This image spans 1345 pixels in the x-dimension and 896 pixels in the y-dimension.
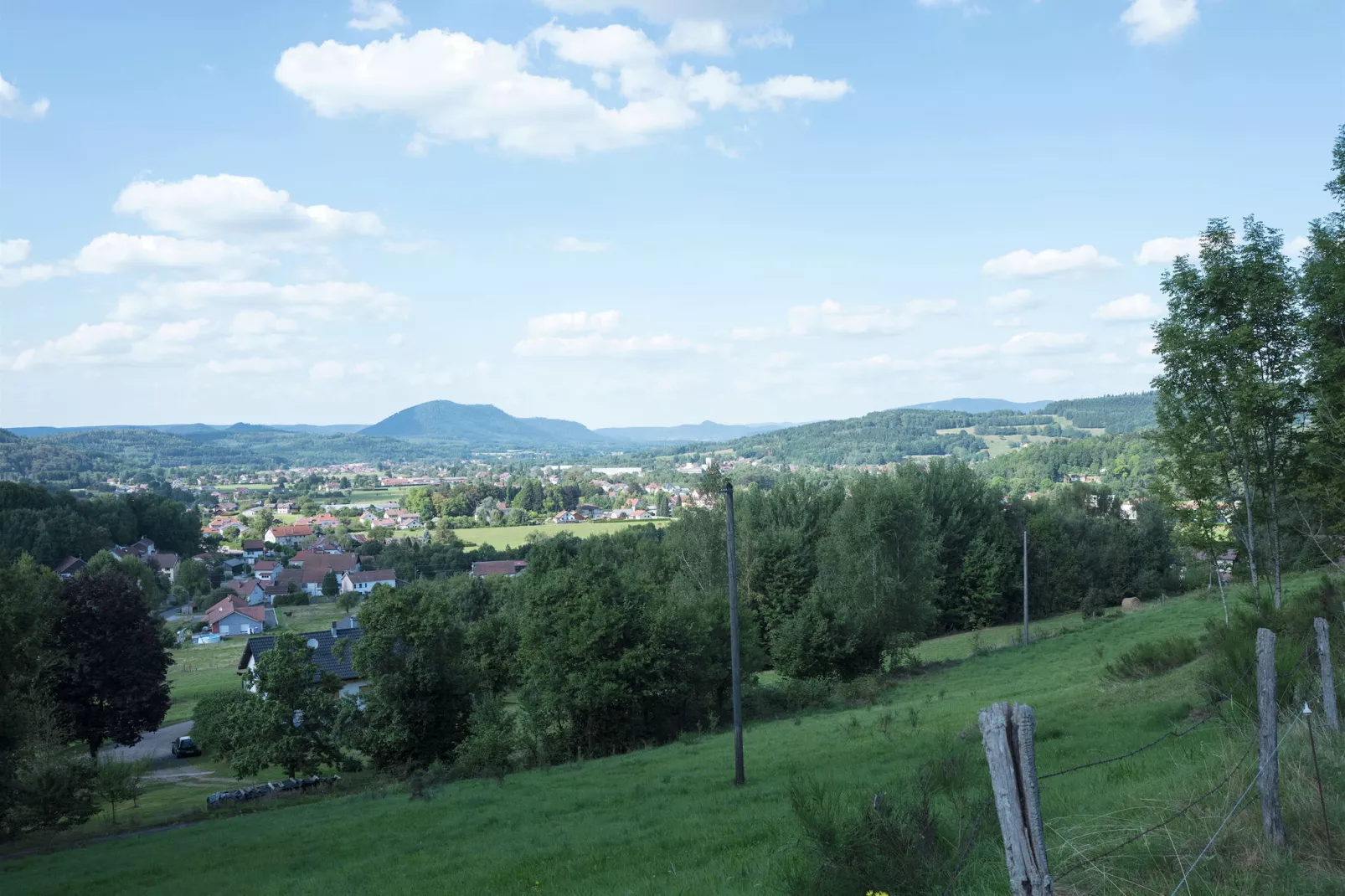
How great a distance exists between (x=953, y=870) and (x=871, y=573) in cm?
3591

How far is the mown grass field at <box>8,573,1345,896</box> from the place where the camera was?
609 centimetres

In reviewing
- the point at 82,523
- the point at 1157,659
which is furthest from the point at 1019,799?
the point at 82,523

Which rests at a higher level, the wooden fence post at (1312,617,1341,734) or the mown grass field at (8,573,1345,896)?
the wooden fence post at (1312,617,1341,734)

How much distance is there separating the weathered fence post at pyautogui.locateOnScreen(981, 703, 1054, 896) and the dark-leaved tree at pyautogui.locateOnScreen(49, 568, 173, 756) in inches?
1643

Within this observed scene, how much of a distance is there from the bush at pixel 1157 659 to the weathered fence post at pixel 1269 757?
54.4 ft

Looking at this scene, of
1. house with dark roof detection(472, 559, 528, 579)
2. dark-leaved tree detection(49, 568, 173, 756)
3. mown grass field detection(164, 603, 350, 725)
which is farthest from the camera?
house with dark roof detection(472, 559, 528, 579)

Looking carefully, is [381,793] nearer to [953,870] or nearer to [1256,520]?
[953,870]

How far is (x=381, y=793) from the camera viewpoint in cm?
2286

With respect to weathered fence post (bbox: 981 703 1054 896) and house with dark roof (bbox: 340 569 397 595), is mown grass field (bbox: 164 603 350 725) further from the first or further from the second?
weathered fence post (bbox: 981 703 1054 896)

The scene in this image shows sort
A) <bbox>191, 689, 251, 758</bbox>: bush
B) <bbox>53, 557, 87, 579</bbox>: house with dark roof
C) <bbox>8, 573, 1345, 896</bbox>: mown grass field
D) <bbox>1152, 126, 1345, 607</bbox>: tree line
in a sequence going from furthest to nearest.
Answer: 1. <bbox>53, 557, 87, 579</bbox>: house with dark roof
2. <bbox>191, 689, 251, 758</bbox>: bush
3. <bbox>1152, 126, 1345, 607</bbox>: tree line
4. <bbox>8, 573, 1345, 896</bbox>: mown grass field

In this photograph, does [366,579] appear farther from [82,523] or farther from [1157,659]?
[1157,659]

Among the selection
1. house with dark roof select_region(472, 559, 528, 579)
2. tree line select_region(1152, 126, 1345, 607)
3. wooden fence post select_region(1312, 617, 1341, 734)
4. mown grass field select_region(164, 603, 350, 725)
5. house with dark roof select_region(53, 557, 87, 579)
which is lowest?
mown grass field select_region(164, 603, 350, 725)

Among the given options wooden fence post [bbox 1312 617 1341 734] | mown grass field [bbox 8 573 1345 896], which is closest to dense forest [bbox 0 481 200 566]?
mown grass field [bbox 8 573 1345 896]

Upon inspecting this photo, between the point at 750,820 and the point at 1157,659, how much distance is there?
46.9ft
